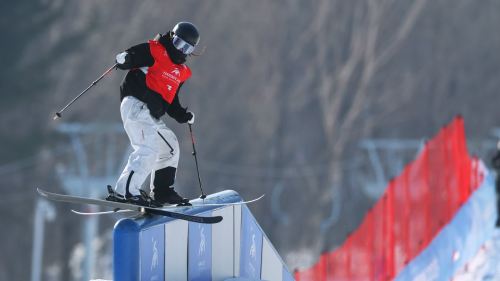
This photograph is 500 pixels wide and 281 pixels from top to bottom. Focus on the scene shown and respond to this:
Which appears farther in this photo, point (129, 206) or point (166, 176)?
point (166, 176)

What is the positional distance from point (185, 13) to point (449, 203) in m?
40.6

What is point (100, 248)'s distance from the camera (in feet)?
169

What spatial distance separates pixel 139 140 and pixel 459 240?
587cm

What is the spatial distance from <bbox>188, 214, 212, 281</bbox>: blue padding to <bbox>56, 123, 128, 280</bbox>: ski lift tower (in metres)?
24.6

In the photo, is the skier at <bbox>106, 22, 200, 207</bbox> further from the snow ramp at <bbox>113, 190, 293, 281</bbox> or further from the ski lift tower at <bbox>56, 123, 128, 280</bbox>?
the ski lift tower at <bbox>56, 123, 128, 280</bbox>

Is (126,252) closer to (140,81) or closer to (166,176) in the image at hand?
(166,176)

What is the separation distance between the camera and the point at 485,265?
15.8m

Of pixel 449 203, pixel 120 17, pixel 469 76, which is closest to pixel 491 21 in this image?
pixel 469 76

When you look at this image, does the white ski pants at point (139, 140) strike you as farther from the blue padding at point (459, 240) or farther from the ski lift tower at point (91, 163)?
the ski lift tower at point (91, 163)

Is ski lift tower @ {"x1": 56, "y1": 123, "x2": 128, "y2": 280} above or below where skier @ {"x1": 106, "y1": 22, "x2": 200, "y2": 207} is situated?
above

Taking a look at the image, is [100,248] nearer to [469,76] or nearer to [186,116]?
[469,76]

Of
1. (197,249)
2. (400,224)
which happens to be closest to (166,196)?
(197,249)

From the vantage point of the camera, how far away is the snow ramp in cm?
917

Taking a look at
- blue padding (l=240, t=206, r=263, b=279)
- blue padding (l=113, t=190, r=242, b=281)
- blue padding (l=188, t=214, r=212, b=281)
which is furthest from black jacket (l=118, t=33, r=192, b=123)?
blue padding (l=240, t=206, r=263, b=279)
